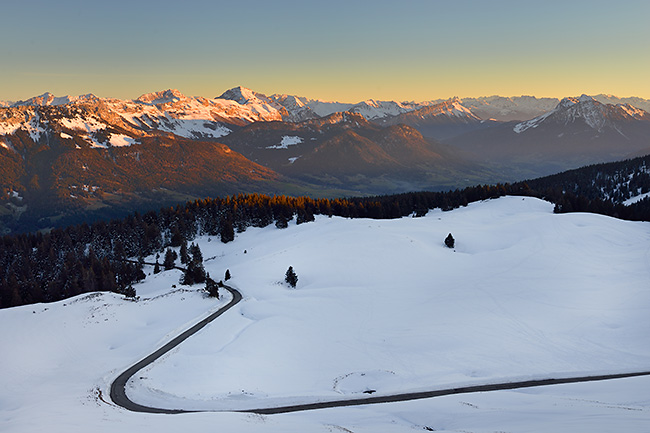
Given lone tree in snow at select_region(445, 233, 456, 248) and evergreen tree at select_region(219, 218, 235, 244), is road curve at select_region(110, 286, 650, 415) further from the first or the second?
evergreen tree at select_region(219, 218, 235, 244)

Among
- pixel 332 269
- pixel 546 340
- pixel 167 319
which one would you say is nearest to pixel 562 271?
pixel 546 340

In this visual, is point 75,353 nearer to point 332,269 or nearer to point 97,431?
point 97,431

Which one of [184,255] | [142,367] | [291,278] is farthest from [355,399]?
[184,255]

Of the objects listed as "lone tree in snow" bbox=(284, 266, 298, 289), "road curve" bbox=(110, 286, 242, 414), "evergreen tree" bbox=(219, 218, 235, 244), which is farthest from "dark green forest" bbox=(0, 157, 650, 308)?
"road curve" bbox=(110, 286, 242, 414)

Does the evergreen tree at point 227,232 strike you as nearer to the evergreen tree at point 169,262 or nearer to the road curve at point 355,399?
the evergreen tree at point 169,262

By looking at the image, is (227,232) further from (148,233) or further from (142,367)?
(142,367)
